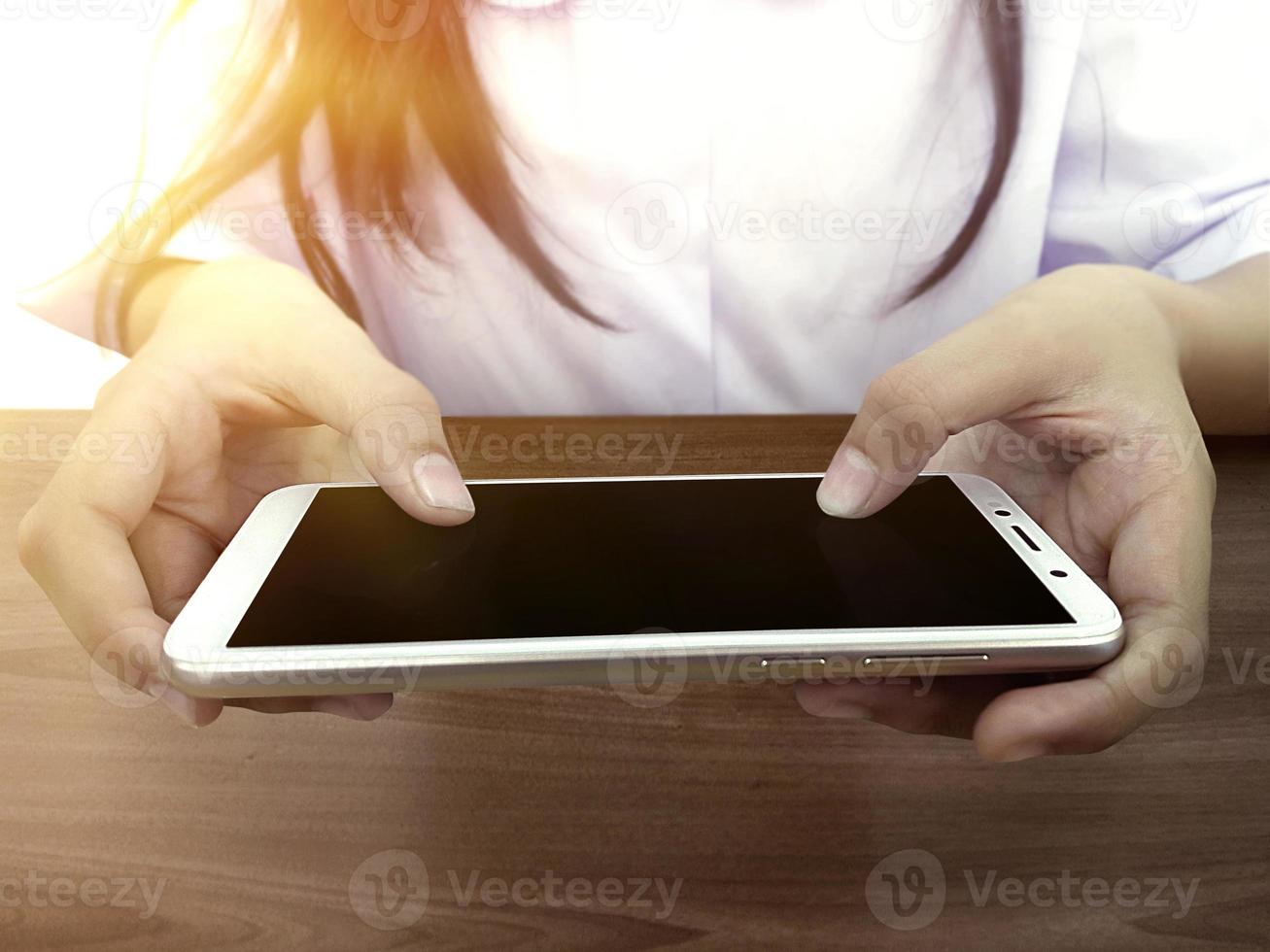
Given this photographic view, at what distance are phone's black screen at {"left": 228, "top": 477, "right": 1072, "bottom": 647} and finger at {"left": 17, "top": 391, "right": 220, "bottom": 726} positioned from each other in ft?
0.16

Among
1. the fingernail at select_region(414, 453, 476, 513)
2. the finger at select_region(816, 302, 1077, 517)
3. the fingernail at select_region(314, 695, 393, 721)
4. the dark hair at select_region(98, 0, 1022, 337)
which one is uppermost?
the dark hair at select_region(98, 0, 1022, 337)

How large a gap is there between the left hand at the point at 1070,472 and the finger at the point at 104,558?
253mm

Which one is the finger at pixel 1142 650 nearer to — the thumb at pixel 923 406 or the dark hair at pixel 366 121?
the thumb at pixel 923 406

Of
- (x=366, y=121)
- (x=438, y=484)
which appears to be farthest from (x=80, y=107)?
(x=438, y=484)

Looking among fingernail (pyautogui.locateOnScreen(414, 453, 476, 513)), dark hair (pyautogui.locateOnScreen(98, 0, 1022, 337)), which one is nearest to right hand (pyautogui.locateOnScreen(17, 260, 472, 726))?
fingernail (pyautogui.locateOnScreen(414, 453, 476, 513))

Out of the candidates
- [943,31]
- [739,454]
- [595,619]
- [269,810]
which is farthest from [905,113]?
[269,810]

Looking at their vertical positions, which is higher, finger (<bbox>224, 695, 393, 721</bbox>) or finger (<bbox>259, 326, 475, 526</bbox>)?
finger (<bbox>259, 326, 475, 526</bbox>)

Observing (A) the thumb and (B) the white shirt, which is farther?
(B) the white shirt

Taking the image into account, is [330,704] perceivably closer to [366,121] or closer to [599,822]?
[599,822]

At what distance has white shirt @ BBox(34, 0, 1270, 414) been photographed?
0.60m

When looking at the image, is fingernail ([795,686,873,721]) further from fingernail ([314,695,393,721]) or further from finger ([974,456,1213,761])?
fingernail ([314,695,393,721])

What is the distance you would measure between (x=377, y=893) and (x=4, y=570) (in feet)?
0.94

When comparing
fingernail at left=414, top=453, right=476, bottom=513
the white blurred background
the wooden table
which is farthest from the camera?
the white blurred background

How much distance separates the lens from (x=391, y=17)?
1.91 ft
